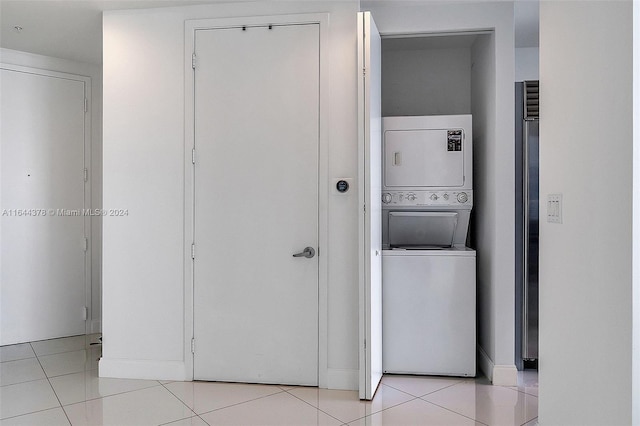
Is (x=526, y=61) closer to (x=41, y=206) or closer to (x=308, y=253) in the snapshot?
(x=308, y=253)

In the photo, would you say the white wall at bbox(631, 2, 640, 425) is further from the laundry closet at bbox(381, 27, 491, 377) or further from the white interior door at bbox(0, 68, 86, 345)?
the white interior door at bbox(0, 68, 86, 345)

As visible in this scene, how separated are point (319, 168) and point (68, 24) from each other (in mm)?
2085

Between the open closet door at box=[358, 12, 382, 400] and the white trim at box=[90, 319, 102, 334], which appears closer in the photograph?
the open closet door at box=[358, 12, 382, 400]

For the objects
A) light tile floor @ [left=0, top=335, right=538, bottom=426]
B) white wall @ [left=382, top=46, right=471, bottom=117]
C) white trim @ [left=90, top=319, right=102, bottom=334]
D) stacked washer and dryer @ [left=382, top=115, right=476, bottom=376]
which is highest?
white wall @ [left=382, top=46, right=471, bottom=117]

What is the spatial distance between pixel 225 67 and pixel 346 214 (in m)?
1.22

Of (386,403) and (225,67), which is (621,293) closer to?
(386,403)

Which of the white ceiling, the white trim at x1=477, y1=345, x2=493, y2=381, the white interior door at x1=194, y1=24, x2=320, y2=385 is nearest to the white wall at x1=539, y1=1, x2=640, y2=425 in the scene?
the white trim at x1=477, y1=345, x2=493, y2=381

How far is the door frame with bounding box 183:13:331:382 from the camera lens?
3123 mm

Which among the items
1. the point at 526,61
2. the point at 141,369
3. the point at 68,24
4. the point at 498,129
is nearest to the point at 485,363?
the point at 498,129

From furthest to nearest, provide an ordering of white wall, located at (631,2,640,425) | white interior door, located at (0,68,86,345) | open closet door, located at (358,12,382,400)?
white interior door, located at (0,68,86,345), open closet door, located at (358,12,382,400), white wall, located at (631,2,640,425)

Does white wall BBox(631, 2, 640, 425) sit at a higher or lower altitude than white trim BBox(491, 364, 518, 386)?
higher

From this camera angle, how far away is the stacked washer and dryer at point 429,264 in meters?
3.32

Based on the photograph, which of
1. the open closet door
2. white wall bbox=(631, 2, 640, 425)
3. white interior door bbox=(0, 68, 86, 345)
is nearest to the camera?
white wall bbox=(631, 2, 640, 425)

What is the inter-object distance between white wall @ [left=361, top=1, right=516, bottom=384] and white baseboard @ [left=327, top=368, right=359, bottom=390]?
91cm
